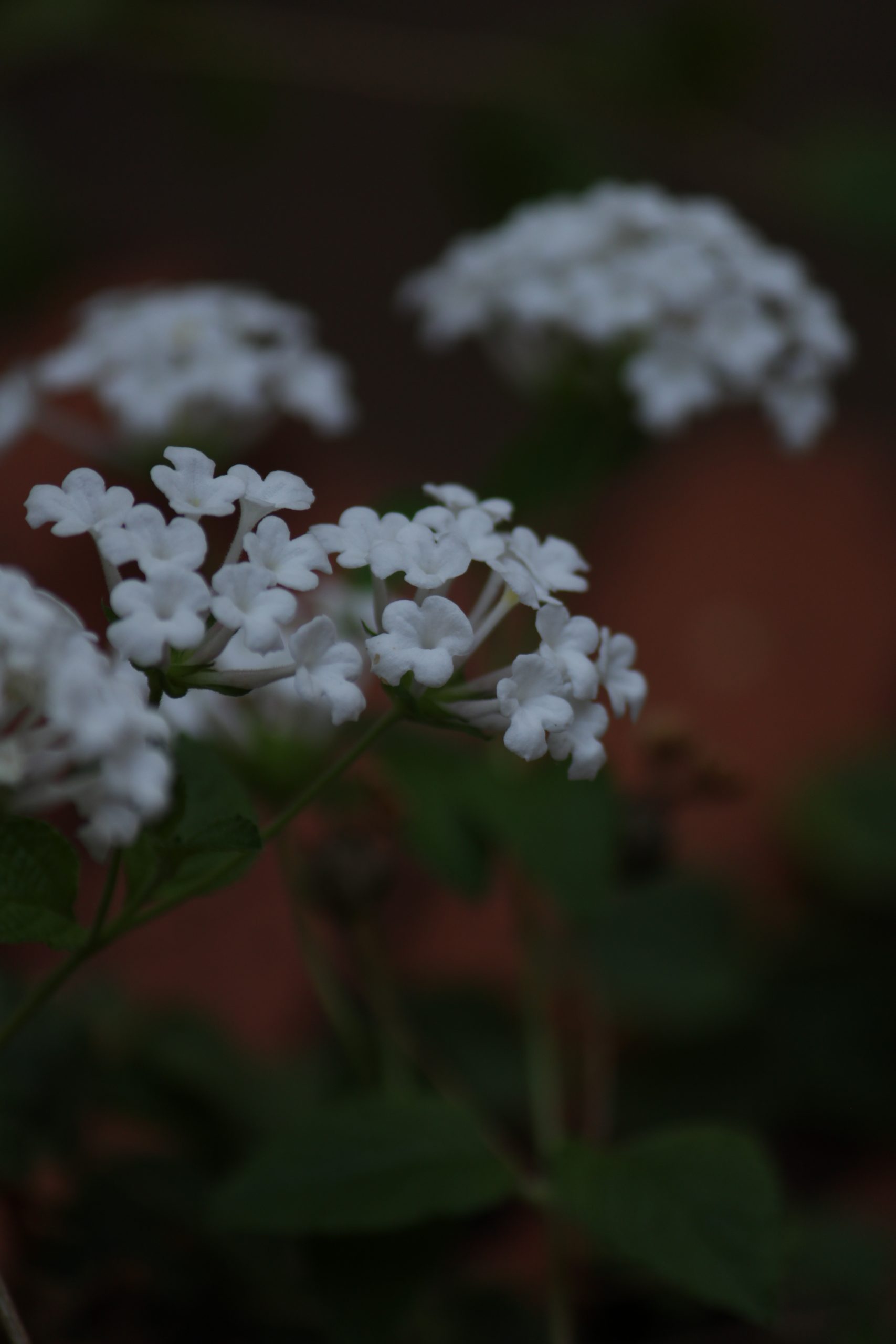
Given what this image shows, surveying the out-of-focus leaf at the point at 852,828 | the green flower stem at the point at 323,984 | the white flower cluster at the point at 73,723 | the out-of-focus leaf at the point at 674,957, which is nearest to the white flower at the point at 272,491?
the white flower cluster at the point at 73,723

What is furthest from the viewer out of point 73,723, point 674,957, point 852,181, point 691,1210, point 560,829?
point 852,181

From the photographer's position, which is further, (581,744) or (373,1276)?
(373,1276)

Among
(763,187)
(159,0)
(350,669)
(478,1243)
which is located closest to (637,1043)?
(478,1243)

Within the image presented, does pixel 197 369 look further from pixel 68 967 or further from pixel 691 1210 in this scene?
pixel 691 1210

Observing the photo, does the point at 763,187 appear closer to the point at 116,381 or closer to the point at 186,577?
the point at 116,381

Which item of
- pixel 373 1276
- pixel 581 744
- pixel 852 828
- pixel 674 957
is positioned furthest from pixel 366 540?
pixel 852 828

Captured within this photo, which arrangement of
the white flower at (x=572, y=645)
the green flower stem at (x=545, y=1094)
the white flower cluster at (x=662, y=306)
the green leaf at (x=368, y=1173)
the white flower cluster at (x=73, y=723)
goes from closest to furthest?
the white flower cluster at (x=73, y=723) < the white flower at (x=572, y=645) < the green leaf at (x=368, y=1173) < the green flower stem at (x=545, y=1094) < the white flower cluster at (x=662, y=306)

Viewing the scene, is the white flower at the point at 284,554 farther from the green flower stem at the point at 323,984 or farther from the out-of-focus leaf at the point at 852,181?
the out-of-focus leaf at the point at 852,181
